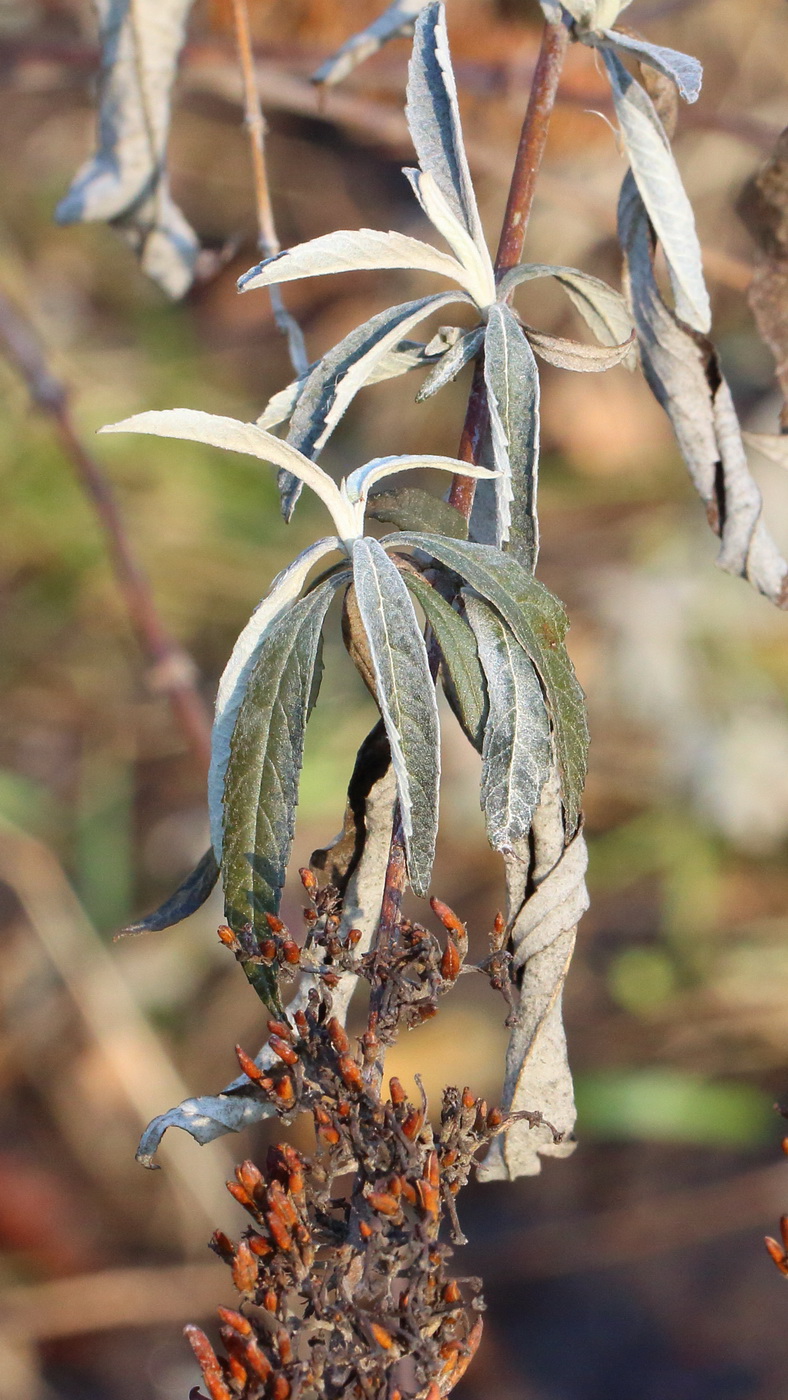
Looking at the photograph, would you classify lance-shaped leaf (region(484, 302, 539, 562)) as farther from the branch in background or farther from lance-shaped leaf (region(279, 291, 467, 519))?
the branch in background

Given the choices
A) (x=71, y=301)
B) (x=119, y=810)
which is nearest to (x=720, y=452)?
(x=119, y=810)

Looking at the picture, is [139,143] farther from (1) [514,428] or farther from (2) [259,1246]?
(2) [259,1246]

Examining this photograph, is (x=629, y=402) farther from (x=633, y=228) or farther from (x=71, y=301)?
(x=633, y=228)

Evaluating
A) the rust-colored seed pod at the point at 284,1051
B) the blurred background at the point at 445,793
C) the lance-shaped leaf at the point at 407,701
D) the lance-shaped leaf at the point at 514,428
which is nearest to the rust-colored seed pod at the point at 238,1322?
the rust-colored seed pod at the point at 284,1051

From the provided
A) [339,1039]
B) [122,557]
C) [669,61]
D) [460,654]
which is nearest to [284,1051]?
[339,1039]

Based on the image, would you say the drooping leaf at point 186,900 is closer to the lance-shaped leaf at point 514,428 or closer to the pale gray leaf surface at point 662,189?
the lance-shaped leaf at point 514,428

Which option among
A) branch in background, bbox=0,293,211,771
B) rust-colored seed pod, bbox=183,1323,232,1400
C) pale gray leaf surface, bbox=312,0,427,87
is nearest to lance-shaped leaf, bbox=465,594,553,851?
rust-colored seed pod, bbox=183,1323,232,1400
